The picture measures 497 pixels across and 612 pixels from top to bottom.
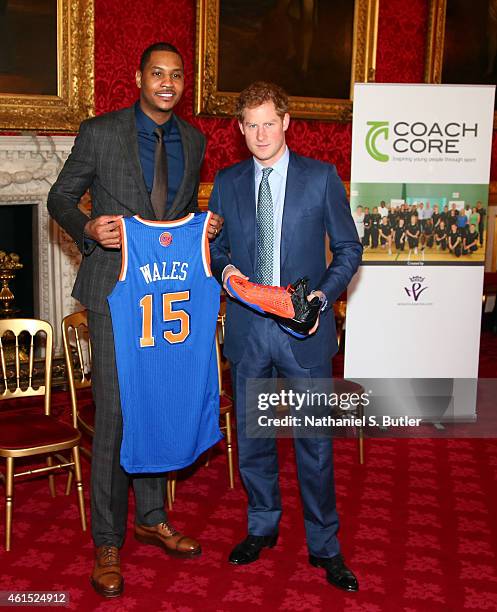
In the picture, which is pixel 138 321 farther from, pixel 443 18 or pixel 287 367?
pixel 443 18

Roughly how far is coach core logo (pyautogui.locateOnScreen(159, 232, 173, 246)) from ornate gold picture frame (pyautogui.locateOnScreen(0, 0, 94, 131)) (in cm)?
315

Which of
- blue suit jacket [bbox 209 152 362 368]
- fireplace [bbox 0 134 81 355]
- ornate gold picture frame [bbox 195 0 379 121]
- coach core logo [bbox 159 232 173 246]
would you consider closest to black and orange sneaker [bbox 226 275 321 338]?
blue suit jacket [bbox 209 152 362 368]

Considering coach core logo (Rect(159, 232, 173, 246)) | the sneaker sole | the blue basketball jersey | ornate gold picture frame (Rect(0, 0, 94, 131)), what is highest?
ornate gold picture frame (Rect(0, 0, 94, 131))

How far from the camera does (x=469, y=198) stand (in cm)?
502

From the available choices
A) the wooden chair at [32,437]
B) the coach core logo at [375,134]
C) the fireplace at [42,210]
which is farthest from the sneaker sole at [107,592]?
the fireplace at [42,210]

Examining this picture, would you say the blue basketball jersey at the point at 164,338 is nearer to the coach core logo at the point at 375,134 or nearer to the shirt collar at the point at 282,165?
the shirt collar at the point at 282,165

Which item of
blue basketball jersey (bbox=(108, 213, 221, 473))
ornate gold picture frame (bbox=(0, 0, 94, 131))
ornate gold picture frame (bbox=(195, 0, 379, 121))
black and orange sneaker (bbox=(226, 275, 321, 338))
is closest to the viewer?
black and orange sneaker (bbox=(226, 275, 321, 338))

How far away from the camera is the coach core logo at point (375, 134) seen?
483 cm

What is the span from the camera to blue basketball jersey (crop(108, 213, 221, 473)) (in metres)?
3.06

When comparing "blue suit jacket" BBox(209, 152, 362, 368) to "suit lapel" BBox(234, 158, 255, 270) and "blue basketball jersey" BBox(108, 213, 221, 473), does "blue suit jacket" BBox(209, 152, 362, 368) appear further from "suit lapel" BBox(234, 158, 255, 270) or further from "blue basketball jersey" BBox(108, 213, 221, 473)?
"blue basketball jersey" BBox(108, 213, 221, 473)

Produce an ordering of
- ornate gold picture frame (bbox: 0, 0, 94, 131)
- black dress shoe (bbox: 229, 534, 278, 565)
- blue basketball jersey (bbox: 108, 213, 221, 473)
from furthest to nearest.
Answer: ornate gold picture frame (bbox: 0, 0, 94, 131)
black dress shoe (bbox: 229, 534, 278, 565)
blue basketball jersey (bbox: 108, 213, 221, 473)

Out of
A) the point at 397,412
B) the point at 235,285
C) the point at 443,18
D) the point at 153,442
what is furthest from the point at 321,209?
the point at 443,18

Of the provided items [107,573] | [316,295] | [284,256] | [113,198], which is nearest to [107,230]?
[113,198]

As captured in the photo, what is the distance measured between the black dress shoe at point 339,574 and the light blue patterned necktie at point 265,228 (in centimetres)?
113
